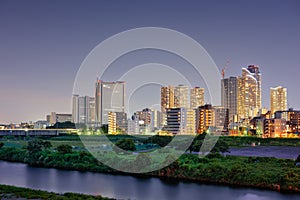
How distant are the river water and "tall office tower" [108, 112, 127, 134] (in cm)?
6239

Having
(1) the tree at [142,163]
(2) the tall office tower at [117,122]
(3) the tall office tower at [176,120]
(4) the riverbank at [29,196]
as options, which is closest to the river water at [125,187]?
(1) the tree at [142,163]

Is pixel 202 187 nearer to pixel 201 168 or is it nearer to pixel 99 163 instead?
pixel 201 168

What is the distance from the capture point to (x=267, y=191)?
15492 millimetres

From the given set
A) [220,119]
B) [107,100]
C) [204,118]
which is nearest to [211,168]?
[204,118]

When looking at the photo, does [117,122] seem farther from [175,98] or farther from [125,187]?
[125,187]

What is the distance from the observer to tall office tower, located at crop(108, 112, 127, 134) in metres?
86.0

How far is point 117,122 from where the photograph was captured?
9488 centimetres

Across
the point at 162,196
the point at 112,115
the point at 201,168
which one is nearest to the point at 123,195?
the point at 162,196

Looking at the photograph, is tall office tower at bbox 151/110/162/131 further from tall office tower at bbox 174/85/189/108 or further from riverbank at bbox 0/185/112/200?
riverbank at bbox 0/185/112/200

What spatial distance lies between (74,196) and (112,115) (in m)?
77.3

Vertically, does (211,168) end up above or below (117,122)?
below

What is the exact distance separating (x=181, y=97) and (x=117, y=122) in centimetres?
2639

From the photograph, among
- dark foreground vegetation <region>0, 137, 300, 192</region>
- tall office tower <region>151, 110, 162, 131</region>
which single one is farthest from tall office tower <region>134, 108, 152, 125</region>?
dark foreground vegetation <region>0, 137, 300, 192</region>

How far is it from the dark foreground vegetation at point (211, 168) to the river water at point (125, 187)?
0.81 m
